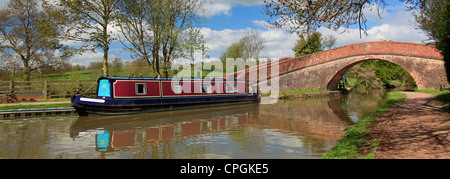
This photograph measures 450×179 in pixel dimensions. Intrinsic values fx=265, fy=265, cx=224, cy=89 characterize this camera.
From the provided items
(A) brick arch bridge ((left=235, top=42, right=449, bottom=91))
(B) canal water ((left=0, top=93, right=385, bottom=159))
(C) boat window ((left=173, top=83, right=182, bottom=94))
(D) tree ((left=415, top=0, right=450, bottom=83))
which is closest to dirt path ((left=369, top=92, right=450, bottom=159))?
(B) canal water ((left=0, top=93, right=385, bottom=159))

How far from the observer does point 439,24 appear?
10.1 m

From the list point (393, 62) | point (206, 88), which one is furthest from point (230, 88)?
point (393, 62)

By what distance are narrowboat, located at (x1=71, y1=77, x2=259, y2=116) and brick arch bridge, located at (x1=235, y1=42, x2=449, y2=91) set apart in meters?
8.73

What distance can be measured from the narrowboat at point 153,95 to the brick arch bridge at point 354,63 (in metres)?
8.73

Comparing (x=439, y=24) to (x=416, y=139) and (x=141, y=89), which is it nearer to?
(x=416, y=139)

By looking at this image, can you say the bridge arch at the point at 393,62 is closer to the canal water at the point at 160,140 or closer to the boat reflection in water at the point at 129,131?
the canal water at the point at 160,140

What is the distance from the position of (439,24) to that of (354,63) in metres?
11.9

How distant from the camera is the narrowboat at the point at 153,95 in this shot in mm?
10586

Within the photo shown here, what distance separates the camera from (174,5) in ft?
56.5

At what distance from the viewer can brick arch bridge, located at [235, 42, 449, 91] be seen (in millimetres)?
18062

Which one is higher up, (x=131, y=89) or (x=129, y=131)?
(x=131, y=89)
